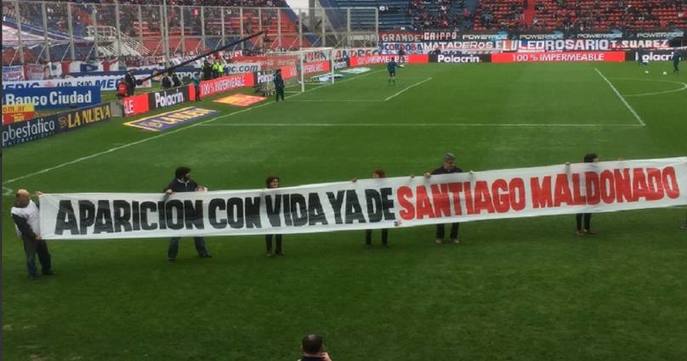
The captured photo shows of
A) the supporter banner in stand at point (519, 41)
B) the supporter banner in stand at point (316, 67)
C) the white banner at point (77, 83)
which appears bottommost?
the white banner at point (77, 83)

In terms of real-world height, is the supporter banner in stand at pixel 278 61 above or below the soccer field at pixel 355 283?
above

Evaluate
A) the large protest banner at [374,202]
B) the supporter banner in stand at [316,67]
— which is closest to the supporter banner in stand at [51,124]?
the large protest banner at [374,202]

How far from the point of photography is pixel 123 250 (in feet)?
46.1

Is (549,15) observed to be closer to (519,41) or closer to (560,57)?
(519,41)

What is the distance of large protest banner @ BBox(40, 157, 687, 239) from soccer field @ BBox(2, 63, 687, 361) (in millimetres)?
555

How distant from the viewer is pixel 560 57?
74.7m

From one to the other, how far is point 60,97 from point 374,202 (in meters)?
28.9

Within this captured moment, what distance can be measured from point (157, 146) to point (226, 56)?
135ft

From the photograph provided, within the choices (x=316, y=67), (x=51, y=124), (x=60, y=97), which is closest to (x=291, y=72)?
(x=316, y=67)

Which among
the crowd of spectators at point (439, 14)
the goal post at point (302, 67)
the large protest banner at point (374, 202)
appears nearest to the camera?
the large protest banner at point (374, 202)

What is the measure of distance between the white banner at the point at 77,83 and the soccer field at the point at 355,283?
1935cm

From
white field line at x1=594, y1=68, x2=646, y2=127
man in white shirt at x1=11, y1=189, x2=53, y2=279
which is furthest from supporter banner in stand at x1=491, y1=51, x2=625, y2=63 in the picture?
man in white shirt at x1=11, y1=189, x2=53, y2=279

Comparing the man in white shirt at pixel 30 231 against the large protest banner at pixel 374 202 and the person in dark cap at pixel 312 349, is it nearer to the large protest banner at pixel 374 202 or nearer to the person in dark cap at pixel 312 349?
the large protest banner at pixel 374 202

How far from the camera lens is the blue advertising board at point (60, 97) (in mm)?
37469
